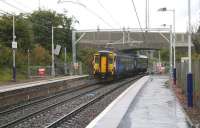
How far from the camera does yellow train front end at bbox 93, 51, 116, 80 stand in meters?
44.1

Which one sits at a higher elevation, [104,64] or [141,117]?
[104,64]

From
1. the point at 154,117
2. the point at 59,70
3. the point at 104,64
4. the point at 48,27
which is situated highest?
the point at 48,27

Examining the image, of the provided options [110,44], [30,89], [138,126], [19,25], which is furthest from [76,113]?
[110,44]

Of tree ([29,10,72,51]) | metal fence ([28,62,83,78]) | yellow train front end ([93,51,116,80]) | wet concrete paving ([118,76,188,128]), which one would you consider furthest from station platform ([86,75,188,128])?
tree ([29,10,72,51])

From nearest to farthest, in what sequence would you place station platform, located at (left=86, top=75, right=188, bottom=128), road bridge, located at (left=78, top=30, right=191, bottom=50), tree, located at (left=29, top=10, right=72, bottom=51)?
station platform, located at (left=86, top=75, right=188, bottom=128), tree, located at (left=29, top=10, right=72, bottom=51), road bridge, located at (left=78, top=30, right=191, bottom=50)

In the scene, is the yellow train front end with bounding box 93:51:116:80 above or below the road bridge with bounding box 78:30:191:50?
below

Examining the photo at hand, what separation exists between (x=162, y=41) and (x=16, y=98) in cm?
6035

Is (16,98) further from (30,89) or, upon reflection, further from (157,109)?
(157,109)

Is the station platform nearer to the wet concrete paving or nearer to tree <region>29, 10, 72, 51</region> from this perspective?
the wet concrete paving

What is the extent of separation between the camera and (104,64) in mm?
44531

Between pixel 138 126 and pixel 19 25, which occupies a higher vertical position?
pixel 19 25

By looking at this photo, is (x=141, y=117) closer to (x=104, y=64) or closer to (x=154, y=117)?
(x=154, y=117)

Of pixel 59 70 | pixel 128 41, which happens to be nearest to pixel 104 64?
pixel 59 70

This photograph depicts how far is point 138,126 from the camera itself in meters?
13.4
